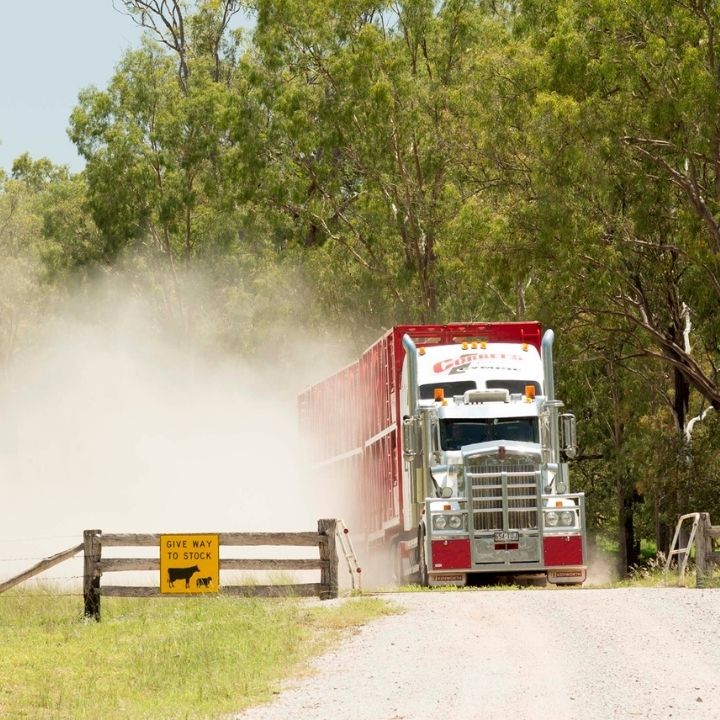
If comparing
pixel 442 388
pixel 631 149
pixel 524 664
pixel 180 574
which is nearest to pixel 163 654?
pixel 180 574

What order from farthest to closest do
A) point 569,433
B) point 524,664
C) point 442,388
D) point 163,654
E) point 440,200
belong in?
point 440,200 → point 442,388 → point 569,433 → point 163,654 → point 524,664

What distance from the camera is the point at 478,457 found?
86.8 feet

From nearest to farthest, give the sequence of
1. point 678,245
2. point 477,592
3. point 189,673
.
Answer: point 189,673
point 477,592
point 678,245

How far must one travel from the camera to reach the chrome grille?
86.3ft

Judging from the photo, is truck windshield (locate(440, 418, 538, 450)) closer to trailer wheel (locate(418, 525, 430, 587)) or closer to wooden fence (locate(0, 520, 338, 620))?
trailer wheel (locate(418, 525, 430, 587))

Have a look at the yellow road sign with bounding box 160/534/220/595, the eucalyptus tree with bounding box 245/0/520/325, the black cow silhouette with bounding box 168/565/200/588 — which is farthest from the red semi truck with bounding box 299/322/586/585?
the eucalyptus tree with bounding box 245/0/520/325

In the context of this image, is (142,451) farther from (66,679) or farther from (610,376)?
(66,679)

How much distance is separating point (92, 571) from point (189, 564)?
137cm

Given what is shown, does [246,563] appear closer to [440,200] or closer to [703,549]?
[703,549]

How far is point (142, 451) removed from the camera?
212ft

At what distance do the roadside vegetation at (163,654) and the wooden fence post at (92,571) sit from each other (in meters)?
0.26

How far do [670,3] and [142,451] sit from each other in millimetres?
33584

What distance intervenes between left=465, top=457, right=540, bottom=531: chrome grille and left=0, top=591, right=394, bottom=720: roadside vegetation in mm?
5074

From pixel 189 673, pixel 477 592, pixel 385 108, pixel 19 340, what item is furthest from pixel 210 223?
pixel 189 673
